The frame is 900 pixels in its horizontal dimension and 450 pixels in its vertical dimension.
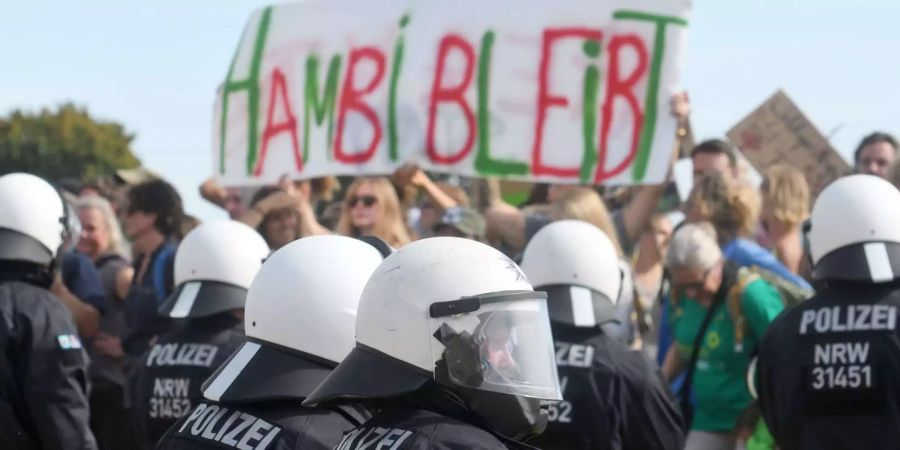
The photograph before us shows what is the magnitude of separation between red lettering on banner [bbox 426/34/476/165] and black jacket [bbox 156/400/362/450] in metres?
5.65

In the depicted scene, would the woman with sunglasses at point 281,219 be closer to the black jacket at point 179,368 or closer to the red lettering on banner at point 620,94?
the red lettering on banner at point 620,94

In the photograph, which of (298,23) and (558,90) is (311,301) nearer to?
(558,90)

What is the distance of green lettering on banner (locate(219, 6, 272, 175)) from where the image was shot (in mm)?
10508

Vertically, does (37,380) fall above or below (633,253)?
below

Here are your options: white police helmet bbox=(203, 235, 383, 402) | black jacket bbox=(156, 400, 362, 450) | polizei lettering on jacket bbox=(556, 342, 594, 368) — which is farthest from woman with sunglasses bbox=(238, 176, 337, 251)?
black jacket bbox=(156, 400, 362, 450)

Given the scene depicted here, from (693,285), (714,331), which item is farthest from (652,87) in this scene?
(714,331)

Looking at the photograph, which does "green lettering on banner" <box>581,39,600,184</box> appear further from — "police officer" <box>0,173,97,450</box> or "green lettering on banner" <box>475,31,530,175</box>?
"police officer" <box>0,173,97,450</box>

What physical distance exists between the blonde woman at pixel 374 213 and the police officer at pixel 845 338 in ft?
8.68

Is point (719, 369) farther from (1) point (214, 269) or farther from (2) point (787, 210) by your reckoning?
(1) point (214, 269)

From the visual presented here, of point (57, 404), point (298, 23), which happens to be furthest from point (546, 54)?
point (57, 404)

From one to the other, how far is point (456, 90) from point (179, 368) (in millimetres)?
4093

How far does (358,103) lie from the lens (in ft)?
33.0

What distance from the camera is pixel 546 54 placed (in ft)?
30.8

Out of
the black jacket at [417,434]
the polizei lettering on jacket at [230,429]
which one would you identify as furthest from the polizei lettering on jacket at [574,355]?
the black jacket at [417,434]
